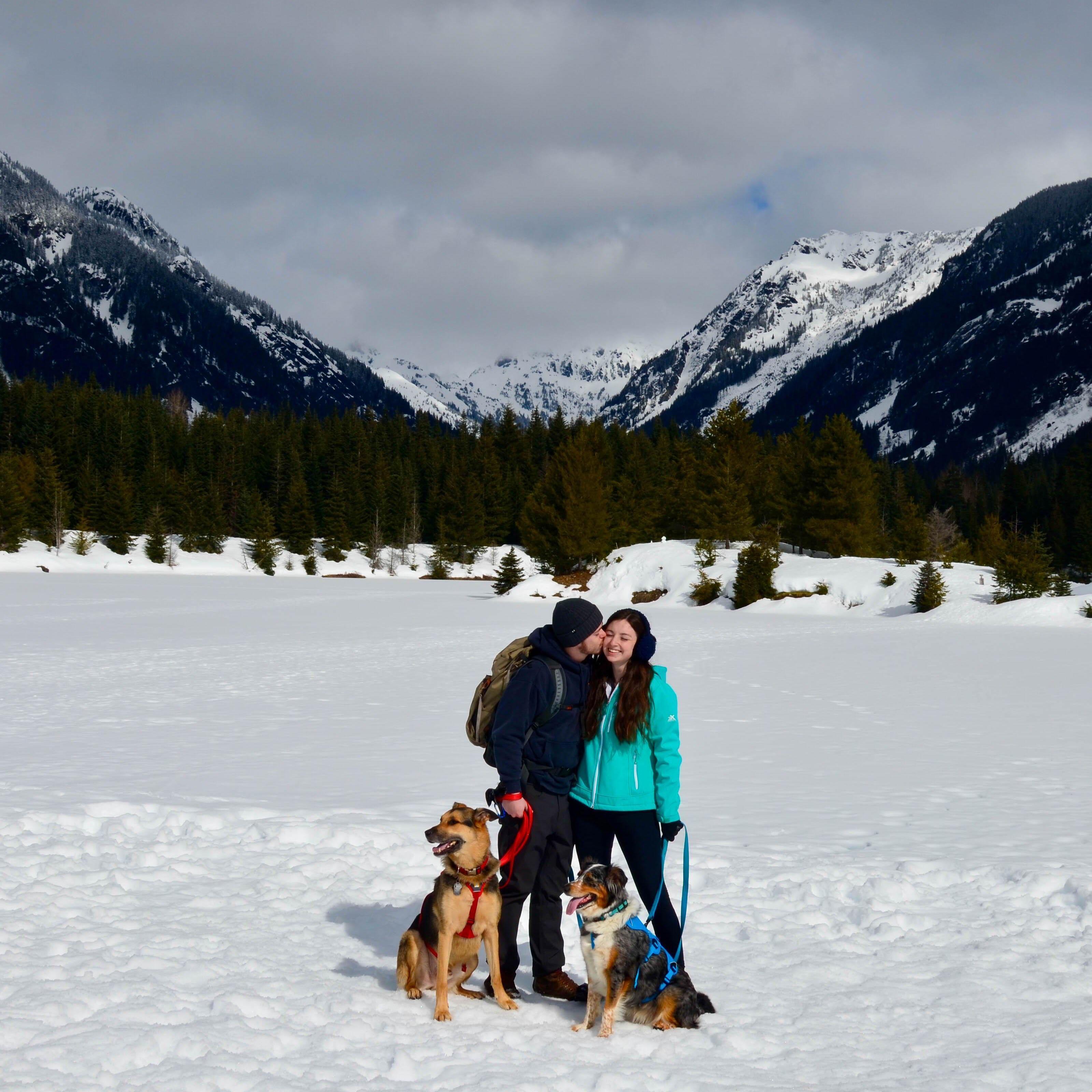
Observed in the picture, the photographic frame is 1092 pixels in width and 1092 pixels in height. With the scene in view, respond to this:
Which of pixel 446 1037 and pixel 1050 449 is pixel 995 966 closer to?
pixel 446 1037

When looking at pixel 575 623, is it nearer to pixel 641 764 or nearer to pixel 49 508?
pixel 641 764

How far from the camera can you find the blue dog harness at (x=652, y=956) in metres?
4.12

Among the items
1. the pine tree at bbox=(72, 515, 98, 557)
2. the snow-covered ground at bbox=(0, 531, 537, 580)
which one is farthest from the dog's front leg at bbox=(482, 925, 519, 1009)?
the pine tree at bbox=(72, 515, 98, 557)

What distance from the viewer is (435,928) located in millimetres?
4340

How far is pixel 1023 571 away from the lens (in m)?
31.2

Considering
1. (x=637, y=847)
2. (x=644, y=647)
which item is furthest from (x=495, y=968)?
(x=644, y=647)

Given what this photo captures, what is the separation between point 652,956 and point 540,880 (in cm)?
69

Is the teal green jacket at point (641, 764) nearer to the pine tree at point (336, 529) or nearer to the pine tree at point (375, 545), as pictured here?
the pine tree at point (375, 545)

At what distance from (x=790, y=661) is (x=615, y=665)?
16588mm

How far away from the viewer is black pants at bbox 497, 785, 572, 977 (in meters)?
4.43

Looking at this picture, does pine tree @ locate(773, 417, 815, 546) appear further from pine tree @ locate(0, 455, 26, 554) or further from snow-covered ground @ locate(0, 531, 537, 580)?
pine tree @ locate(0, 455, 26, 554)

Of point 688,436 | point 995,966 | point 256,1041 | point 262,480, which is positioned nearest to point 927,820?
point 995,966

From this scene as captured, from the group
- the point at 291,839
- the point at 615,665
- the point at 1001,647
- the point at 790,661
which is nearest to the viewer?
the point at 615,665

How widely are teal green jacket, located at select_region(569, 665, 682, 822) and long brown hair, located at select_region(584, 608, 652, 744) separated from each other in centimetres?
3
